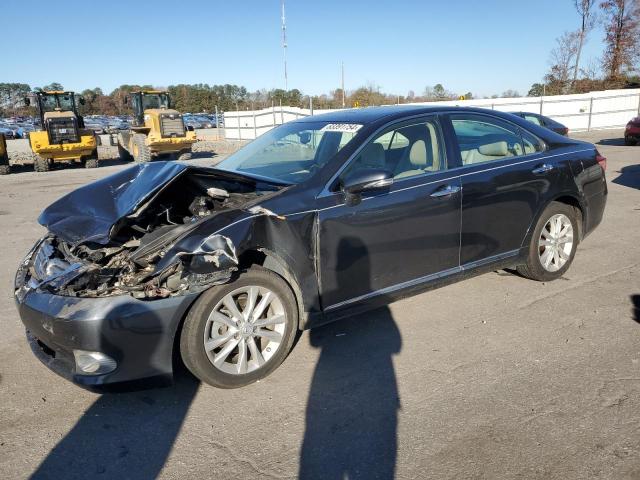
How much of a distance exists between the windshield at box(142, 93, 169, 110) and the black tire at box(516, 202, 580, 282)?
19.3 m

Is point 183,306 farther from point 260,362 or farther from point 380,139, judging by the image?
point 380,139

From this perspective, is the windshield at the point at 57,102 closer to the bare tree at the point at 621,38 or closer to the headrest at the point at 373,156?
the headrest at the point at 373,156

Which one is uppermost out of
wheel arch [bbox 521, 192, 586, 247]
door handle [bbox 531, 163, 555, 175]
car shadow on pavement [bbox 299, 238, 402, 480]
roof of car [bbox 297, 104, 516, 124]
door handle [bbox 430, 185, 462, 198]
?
roof of car [bbox 297, 104, 516, 124]

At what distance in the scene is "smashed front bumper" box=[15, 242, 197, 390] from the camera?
2789 mm

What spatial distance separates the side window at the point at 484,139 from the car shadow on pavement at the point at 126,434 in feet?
9.05

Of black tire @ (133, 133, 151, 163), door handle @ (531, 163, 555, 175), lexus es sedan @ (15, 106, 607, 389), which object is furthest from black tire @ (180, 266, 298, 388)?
black tire @ (133, 133, 151, 163)

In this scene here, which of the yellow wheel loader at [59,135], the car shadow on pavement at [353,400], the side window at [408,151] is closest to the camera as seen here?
the car shadow on pavement at [353,400]

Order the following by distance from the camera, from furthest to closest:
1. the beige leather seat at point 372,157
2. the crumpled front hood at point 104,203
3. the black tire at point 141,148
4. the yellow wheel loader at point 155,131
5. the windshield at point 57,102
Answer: the black tire at point 141,148 → the yellow wheel loader at point 155,131 → the windshield at point 57,102 → the beige leather seat at point 372,157 → the crumpled front hood at point 104,203

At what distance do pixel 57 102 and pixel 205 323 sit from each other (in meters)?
19.2

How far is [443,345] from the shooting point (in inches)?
147

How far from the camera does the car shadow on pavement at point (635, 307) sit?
406cm

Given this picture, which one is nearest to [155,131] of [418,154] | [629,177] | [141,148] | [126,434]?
[141,148]

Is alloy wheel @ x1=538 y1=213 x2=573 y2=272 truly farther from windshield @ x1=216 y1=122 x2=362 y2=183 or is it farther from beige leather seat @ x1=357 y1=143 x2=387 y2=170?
windshield @ x1=216 y1=122 x2=362 y2=183

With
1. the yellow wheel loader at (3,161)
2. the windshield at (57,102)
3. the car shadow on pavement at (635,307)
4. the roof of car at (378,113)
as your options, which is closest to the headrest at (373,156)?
the roof of car at (378,113)
